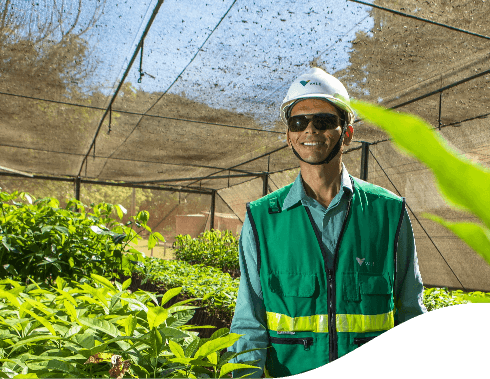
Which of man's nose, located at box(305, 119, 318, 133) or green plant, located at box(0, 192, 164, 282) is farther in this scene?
green plant, located at box(0, 192, 164, 282)

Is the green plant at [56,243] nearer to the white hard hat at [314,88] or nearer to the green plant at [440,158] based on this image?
the white hard hat at [314,88]

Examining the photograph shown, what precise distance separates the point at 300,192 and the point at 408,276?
1.47 ft

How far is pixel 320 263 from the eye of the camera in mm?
1309

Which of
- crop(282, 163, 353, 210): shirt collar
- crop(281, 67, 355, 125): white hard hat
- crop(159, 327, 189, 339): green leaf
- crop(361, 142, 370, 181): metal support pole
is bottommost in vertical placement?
crop(159, 327, 189, 339): green leaf

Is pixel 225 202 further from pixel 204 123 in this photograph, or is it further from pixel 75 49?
pixel 75 49

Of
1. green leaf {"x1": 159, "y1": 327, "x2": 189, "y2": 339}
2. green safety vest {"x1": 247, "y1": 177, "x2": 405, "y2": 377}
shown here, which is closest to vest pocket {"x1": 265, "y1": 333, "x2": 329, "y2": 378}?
green safety vest {"x1": 247, "y1": 177, "x2": 405, "y2": 377}

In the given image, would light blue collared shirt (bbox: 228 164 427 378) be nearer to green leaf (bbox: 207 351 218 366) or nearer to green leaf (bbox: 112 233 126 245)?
green leaf (bbox: 207 351 218 366)

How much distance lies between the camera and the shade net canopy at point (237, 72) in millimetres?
2773

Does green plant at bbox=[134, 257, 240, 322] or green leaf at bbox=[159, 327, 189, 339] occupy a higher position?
green leaf at bbox=[159, 327, 189, 339]

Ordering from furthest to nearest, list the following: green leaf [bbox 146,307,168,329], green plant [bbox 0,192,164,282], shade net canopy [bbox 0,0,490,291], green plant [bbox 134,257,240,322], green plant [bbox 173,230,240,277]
Result: green plant [bbox 173,230,240,277]
green plant [bbox 134,257,240,322]
shade net canopy [bbox 0,0,490,291]
green plant [bbox 0,192,164,282]
green leaf [bbox 146,307,168,329]

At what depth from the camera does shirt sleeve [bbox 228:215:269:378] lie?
1.23 metres

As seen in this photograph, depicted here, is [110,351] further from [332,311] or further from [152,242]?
[152,242]

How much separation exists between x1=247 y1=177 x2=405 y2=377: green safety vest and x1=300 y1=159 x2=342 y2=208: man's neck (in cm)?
10

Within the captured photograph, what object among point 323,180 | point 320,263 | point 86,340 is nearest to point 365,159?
point 323,180
